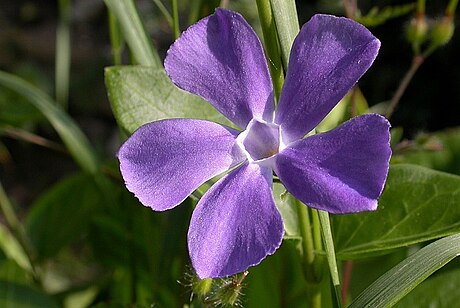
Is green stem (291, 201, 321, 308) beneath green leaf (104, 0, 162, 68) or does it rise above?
beneath

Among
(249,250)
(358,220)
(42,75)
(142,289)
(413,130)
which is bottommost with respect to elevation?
(413,130)

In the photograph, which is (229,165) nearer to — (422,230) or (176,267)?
(422,230)

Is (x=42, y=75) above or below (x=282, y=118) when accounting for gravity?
below

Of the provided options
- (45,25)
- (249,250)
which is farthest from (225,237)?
(45,25)

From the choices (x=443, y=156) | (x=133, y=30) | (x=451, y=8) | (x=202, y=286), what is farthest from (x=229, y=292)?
(x=443, y=156)

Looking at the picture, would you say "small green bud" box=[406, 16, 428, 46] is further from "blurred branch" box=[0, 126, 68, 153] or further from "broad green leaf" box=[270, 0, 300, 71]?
"blurred branch" box=[0, 126, 68, 153]

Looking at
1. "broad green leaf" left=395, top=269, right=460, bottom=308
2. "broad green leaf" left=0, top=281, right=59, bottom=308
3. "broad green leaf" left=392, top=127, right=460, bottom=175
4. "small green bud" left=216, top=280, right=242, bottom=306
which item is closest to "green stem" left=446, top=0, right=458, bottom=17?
"broad green leaf" left=392, top=127, right=460, bottom=175

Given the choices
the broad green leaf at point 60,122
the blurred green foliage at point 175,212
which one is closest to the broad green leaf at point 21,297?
the blurred green foliage at point 175,212
